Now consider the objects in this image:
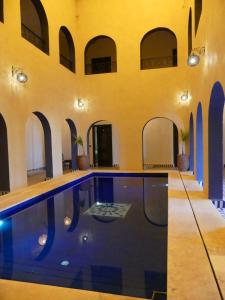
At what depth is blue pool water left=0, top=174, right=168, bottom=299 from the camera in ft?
8.61

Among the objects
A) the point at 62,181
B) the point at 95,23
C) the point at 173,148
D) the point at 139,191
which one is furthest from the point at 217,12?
the point at 173,148

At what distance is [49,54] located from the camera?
7984mm

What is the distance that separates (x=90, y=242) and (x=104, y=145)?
8.55 meters

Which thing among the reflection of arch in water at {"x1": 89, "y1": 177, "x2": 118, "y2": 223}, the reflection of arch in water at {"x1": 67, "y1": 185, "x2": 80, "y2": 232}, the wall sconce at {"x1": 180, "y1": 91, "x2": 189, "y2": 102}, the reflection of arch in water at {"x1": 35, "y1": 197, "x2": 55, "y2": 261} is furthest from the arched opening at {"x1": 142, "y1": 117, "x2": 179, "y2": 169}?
the reflection of arch in water at {"x1": 35, "y1": 197, "x2": 55, "y2": 261}

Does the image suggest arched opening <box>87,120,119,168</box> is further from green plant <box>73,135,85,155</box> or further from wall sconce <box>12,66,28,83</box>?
wall sconce <box>12,66,28,83</box>

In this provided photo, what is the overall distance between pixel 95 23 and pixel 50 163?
19.6ft

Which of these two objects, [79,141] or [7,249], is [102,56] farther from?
[7,249]

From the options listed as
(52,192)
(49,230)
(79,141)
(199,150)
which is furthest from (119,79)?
(49,230)

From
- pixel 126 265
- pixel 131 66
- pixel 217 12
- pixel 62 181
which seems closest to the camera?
pixel 126 265

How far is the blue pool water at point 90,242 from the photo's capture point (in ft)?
8.61

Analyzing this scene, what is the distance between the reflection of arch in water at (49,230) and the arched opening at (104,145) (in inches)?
241

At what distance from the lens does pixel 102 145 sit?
39.3ft

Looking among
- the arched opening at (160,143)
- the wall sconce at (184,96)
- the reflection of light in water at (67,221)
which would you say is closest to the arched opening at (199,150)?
the wall sconce at (184,96)

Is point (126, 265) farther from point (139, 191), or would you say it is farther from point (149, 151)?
Answer: point (149, 151)
